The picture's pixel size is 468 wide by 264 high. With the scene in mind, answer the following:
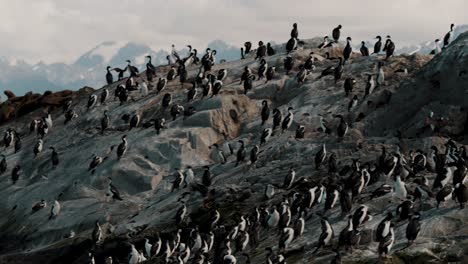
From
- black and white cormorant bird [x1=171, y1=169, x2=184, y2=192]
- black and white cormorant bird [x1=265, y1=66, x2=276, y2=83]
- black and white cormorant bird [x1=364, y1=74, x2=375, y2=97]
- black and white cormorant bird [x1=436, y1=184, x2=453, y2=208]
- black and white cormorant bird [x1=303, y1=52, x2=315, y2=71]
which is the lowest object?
black and white cormorant bird [x1=171, y1=169, x2=184, y2=192]

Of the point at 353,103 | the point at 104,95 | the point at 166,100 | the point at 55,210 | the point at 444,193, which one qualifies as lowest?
the point at 55,210

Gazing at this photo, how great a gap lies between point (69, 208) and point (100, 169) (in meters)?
3.14

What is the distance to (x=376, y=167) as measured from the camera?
3731 centimetres

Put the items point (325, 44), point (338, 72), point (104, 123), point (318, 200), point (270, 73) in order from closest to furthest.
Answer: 1. point (318, 200)
2. point (338, 72)
3. point (104, 123)
4. point (270, 73)
5. point (325, 44)

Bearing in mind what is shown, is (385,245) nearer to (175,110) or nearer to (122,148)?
(122,148)

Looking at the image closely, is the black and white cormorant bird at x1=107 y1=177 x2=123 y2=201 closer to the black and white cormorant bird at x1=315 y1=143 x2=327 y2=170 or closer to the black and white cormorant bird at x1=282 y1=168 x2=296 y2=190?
the black and white cormorant bird at x1=282 y1=168 x2=296 y2=190

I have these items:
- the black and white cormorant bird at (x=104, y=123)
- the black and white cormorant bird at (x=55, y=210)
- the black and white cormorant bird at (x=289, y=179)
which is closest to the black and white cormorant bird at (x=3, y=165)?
the black and white cormorant bird at (x=104, y=123)

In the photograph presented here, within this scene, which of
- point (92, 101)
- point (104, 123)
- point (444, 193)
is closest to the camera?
point (444, 193)

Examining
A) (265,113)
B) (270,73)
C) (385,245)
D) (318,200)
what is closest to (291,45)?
(270,73)

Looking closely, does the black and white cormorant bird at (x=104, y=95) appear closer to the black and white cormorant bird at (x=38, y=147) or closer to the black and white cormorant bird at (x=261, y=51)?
the black and white cormorant bird at (x=38, y=147)

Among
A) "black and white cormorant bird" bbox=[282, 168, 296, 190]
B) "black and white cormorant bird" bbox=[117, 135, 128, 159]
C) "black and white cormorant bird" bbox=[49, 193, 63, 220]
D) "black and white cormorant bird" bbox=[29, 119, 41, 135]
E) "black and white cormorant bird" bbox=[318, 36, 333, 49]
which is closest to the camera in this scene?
"black and white cormorant bird" bbox=[282, 168, 296, 190]

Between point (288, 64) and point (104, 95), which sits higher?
point (288, 64)

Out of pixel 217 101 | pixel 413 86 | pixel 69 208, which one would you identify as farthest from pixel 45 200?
pixel 413 86

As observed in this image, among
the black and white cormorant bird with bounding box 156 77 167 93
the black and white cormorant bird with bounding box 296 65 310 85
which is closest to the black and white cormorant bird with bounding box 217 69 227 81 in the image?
the black and white cormorant bird with bounding box 156 77 167 93
